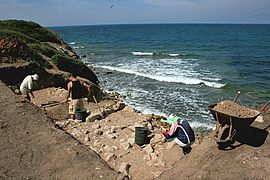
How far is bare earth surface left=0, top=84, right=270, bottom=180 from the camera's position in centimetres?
721

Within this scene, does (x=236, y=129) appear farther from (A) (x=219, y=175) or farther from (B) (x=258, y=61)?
(B) (x=258, y=61)

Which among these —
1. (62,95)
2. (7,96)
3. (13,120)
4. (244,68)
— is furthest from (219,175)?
(244,68)

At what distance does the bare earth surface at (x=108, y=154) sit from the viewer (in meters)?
7.21

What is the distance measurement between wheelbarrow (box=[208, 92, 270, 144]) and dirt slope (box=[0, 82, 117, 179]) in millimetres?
3318

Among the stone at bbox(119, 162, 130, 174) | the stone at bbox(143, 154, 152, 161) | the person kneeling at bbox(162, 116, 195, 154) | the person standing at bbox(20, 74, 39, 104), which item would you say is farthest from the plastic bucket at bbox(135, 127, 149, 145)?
the person standing at bbox(20, 74, 39, 104)

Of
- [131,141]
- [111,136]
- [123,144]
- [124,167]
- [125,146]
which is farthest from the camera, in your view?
[111,136]

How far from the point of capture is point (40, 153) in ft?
25.3

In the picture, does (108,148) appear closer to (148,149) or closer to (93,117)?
(148,149)

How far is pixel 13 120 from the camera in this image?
30.0ft

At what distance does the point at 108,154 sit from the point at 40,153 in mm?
2922

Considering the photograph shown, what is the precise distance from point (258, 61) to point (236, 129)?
1442 inches

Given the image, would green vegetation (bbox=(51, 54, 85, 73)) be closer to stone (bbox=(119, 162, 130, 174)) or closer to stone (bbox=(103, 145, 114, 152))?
stone (bbox=(103, 145, 114, 152))

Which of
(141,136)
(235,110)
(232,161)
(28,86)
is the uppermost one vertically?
(235,110)

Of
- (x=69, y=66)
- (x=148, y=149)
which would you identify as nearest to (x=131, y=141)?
(x=148, y=149)
